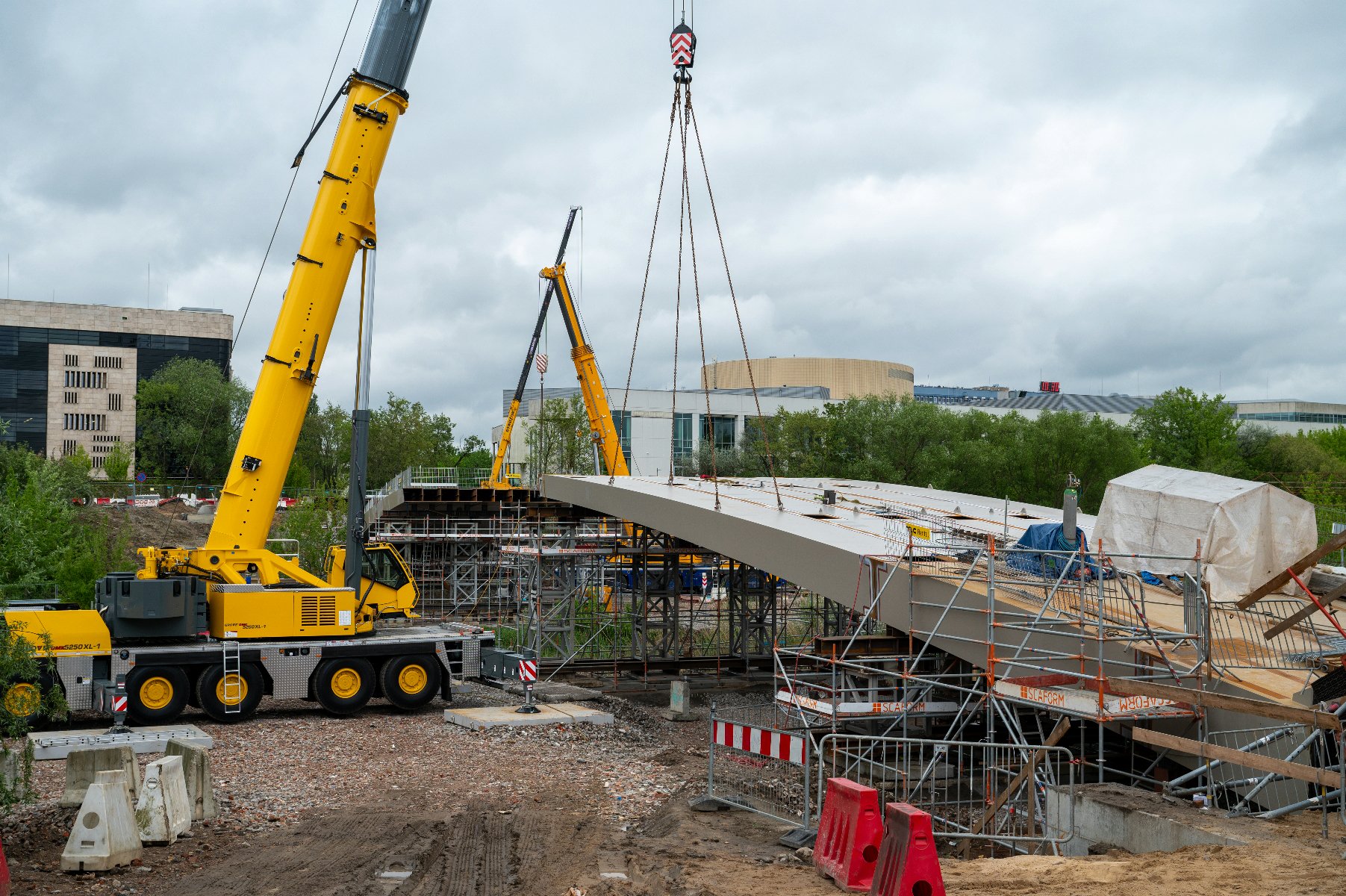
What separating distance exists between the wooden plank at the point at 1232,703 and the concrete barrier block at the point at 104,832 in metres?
9.66

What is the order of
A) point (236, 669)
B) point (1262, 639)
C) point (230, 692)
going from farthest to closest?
1. point (230, 692)
2. point (236, 669)
3. point (1262, 639)

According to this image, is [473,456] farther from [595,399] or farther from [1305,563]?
[1305,563]

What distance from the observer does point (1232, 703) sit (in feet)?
34.5

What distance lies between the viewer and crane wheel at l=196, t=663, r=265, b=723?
1916 centimetres

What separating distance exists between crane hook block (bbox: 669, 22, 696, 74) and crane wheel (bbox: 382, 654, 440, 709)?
1150 cm

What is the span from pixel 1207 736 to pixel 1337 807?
161cm

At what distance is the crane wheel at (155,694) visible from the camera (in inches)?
738

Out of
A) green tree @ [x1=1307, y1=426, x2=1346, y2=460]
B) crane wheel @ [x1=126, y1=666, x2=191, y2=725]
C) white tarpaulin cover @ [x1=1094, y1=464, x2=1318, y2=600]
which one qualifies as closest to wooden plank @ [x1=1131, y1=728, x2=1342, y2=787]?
white tarpaulin cover @ [x1=1094, y1=464, x2=1318, y2=600]

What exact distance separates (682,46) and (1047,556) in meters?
8.86

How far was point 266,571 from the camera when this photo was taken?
19969 mm

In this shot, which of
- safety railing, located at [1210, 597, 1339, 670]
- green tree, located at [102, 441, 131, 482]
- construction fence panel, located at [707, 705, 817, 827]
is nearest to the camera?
construction fence panel, located at [707, 705, 817, 827]

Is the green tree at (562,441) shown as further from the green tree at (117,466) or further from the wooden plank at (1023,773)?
the wooden plank at (1023,773)

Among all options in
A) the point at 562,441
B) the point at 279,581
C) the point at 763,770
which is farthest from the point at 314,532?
the point at 763,770

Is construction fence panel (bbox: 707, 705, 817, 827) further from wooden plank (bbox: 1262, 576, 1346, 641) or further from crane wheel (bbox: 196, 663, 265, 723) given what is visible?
crane wheel (bbox: 196, 663, 265, 723)
